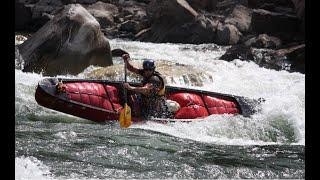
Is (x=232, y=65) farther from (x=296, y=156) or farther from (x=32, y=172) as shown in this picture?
Result: (x=32, y=172)

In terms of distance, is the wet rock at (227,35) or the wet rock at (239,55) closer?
the wet rock at (239,55)

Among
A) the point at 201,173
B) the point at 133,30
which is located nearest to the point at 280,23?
the point at 133,30

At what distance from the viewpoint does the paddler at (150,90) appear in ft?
28.5

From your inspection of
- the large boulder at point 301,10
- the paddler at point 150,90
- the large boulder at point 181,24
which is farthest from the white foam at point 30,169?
the large boulder at point 301,10

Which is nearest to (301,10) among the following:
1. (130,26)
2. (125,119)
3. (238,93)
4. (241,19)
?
(241,19)

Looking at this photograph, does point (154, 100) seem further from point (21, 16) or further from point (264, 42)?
point (21, 16)

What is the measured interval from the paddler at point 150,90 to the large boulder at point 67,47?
3.89m

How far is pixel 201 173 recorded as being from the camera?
19.7ft

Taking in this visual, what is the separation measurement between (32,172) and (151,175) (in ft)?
4.18

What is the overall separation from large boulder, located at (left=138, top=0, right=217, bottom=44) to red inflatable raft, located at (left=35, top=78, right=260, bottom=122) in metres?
10.7

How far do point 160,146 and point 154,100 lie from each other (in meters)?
1.79

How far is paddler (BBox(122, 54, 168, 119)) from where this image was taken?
28.5ft

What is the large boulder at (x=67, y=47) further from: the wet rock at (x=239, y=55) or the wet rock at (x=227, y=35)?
the wet rock at (x=227, y=35)

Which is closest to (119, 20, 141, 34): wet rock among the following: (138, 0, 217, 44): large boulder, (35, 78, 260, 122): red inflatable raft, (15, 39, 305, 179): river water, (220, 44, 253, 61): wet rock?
(138, 0, 217, 44): large boulder
